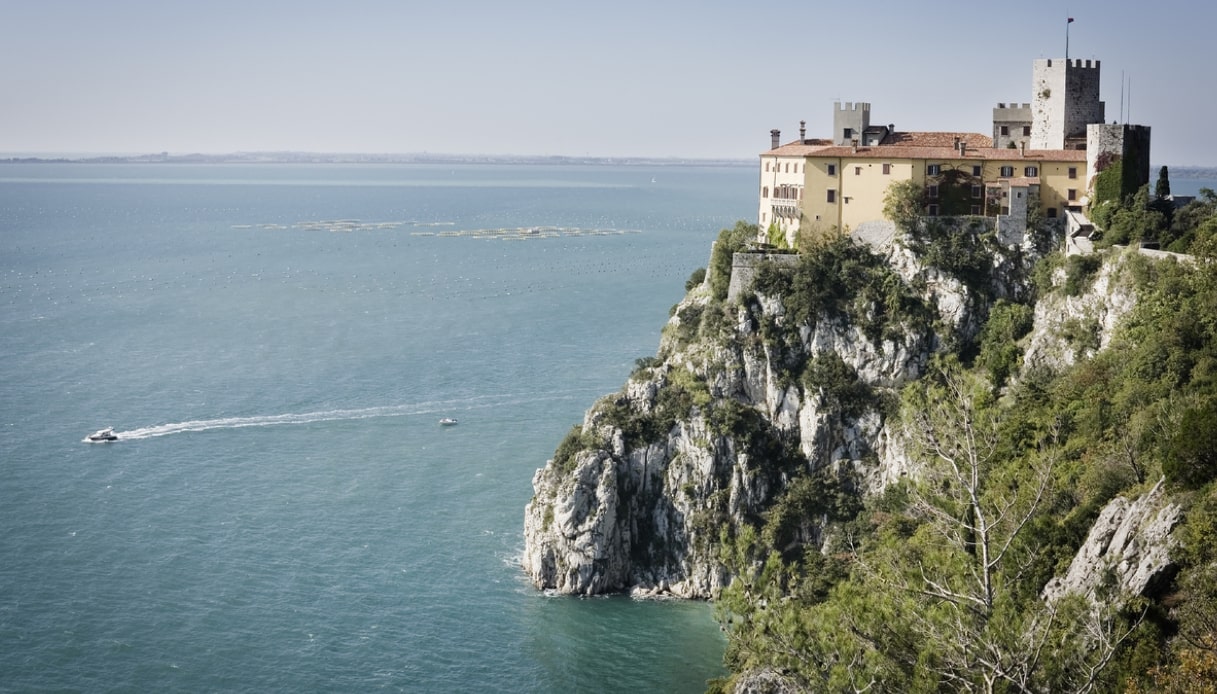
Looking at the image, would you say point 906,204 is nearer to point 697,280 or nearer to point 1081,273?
point 1081,273

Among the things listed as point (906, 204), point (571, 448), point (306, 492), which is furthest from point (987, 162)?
point (306, 492)

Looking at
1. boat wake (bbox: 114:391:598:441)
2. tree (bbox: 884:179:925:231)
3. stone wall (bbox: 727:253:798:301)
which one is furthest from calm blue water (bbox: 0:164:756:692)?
tree (bbox: 884:179:925:231)

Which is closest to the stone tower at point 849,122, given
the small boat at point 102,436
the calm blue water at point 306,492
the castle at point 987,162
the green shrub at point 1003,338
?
the castle at point 987,162

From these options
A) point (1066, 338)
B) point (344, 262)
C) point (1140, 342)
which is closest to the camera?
point (1140, 342)

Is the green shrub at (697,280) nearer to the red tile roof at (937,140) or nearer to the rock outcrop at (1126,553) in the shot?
the red tile roof at (937,140)

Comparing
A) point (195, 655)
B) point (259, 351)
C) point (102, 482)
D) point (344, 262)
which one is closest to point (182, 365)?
point (259, 351)

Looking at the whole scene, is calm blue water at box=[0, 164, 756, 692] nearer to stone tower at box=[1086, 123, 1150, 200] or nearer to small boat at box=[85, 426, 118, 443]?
small boat at box=[85, 426, 118, 443]

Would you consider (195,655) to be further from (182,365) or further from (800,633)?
(182,365)
